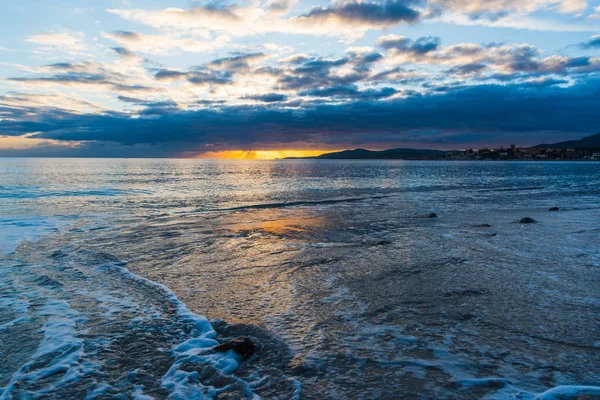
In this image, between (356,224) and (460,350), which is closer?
(460,350)

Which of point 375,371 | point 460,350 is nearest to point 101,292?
point 375,371

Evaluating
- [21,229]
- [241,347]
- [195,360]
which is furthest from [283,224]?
[195,360]

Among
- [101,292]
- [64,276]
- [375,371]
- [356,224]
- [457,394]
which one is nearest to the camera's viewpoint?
[457,394]

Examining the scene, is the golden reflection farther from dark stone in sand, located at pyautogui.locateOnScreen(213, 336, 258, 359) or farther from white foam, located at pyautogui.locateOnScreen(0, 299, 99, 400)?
dark stone in sand, located at pyautogui.locateOnScreen(213, 336, 258, 359)

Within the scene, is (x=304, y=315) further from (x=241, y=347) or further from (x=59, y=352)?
(x=59, y=352)

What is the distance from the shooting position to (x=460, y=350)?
557 cm

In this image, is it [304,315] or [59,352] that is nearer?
[59,352]

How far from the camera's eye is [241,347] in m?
5.62

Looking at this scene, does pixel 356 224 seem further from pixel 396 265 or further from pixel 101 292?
pixel 101 292

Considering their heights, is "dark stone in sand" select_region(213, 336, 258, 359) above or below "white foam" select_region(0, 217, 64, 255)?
below

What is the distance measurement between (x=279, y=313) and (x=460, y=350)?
320 cm

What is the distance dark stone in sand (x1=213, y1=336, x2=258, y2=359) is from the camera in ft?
18.3

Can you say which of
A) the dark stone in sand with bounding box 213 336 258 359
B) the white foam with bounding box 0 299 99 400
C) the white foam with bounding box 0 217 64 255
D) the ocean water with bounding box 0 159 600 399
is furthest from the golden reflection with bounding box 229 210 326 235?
the dark stone in sand with bounding box 213 336 258 359

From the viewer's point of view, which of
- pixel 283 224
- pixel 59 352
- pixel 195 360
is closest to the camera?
pixel 195 360
